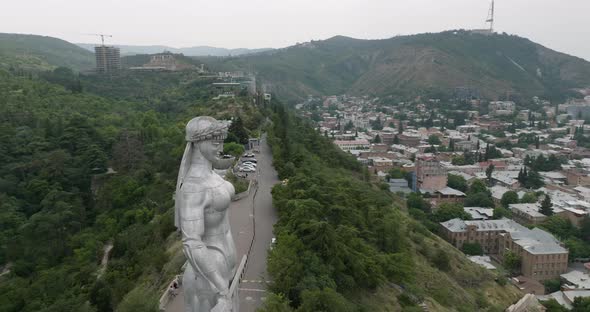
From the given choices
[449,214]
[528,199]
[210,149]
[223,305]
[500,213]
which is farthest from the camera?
[528,199]

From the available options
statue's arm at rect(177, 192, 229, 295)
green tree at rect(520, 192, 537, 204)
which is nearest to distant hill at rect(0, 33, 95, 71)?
green tree at rect(520, 192, 537, 204)

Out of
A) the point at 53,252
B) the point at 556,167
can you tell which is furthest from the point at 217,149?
the point at 556,167

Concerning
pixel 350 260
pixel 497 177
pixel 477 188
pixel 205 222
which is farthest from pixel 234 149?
pixel 497 177

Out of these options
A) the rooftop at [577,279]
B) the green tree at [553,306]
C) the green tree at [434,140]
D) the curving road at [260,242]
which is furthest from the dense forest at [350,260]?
the green tree at [434,140]

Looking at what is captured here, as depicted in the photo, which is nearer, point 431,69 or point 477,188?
point 477,188

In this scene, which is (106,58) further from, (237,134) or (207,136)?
(207,136)

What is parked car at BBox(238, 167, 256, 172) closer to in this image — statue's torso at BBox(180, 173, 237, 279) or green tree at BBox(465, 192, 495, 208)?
statue's torso at BBox(180, 173, 237, 279)

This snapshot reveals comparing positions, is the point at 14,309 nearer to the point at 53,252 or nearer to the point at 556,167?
the point at 53,252
